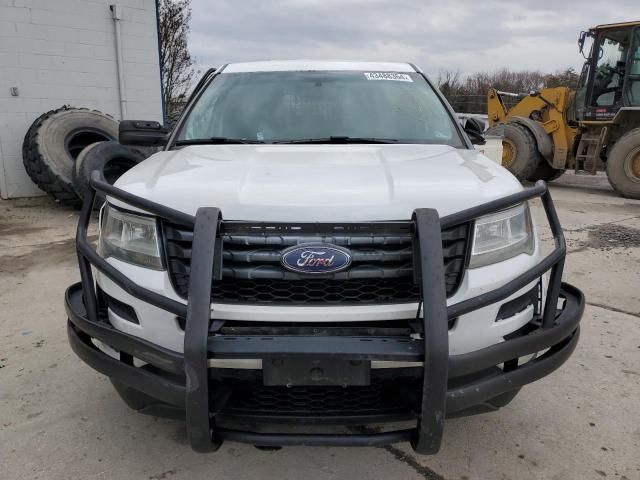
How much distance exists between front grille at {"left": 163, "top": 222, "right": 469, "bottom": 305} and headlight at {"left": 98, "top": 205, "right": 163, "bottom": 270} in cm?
11

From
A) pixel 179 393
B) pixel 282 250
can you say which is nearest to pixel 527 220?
pixel 282 250

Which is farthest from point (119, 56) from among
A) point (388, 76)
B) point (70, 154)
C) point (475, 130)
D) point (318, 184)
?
point (318, 184)

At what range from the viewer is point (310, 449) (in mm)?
2439

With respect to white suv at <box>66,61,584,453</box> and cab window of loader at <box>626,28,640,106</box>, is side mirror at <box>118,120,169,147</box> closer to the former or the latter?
white suv at <box>66,61,584,453</box>

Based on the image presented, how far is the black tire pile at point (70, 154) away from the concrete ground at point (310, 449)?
3529 mm

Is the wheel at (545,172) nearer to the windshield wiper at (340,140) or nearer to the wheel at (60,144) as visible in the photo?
the wheel at (60,144)

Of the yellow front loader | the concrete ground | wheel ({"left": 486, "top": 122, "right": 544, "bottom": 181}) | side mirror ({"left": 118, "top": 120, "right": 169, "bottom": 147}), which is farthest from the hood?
wheel ({"left": 486, "top": 122, "right": 544, "bottom": 181})

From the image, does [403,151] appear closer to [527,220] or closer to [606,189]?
[527,220]

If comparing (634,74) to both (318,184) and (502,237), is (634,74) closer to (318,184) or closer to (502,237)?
(502,237)

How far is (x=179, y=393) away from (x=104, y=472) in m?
0.80

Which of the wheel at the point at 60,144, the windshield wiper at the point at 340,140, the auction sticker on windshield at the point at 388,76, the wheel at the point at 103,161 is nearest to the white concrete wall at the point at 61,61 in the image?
the wheel at the point at 60,144

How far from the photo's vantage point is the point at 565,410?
2770 mm

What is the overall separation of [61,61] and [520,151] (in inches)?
344

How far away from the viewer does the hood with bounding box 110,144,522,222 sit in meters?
1.89
